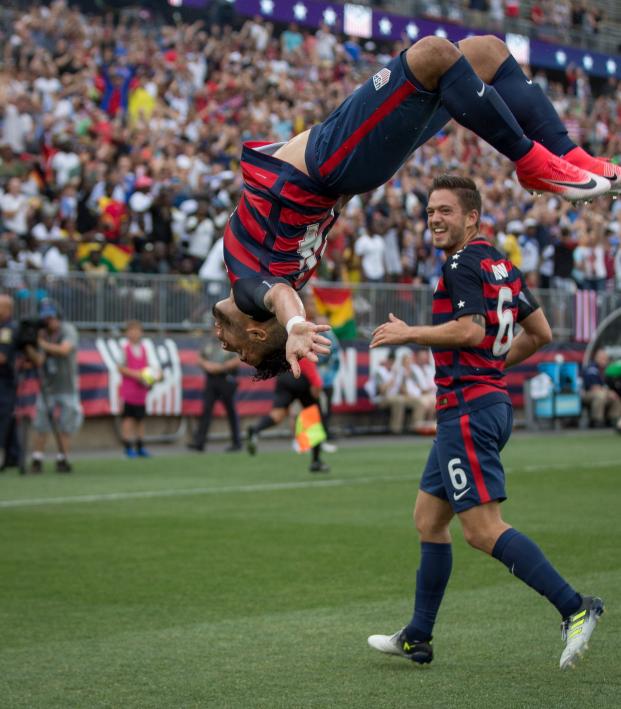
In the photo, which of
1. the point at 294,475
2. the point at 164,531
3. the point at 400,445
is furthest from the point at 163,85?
the point at 164,531

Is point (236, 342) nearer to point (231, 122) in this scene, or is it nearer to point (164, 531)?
point (164, 531)

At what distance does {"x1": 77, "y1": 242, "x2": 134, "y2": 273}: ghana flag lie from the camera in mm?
20312

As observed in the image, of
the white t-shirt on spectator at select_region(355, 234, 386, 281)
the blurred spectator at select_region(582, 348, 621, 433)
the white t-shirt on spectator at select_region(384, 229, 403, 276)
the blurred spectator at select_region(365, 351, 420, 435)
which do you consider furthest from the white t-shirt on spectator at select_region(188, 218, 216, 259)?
the blurred spectator at select_region(582, 348, 621, 433)

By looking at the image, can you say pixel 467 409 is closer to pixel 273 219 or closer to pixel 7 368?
pixel 273 219

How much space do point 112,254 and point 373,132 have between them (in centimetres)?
1473

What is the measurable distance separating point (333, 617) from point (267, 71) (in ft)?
68.8

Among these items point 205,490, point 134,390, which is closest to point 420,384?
point 134,390

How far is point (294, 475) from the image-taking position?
56.0 feet

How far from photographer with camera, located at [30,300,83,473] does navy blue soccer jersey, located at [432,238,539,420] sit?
440 inches

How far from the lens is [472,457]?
22.1 ft

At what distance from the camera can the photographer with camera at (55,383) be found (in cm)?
1756

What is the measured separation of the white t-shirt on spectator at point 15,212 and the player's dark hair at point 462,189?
42.8ft

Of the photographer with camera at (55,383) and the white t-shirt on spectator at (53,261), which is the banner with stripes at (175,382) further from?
the white t-shirt on spectator at (53,261)

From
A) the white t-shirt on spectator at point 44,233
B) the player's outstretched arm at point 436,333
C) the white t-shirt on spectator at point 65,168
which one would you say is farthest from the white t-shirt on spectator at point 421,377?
the player's outstretched arm at point 436,333
